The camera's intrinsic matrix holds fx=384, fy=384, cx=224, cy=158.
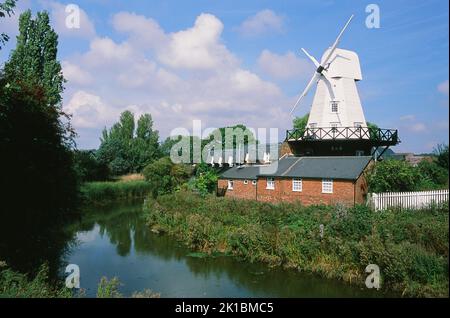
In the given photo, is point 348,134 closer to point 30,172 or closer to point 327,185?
point 327,185

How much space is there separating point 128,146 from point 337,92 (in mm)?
31192

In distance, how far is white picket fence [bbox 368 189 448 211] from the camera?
16.9m

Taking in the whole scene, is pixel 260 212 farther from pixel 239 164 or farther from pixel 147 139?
pixel 147 139

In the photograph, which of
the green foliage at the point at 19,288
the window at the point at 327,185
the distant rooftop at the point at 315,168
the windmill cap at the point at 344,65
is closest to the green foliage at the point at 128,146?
the distant rooftop at the point at 315,168

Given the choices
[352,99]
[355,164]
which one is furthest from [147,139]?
[355,164]

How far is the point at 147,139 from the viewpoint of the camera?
179 ft

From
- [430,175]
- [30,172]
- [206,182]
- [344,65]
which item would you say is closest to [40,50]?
[30,172]

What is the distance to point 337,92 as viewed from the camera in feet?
93.9

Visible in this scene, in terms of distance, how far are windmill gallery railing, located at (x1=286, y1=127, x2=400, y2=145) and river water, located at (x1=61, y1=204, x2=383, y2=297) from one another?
1304cm

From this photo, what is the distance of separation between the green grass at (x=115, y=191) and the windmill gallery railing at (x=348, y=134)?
1971cm

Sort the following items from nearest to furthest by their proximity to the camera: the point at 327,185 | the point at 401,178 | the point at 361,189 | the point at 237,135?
the point at 401,178, the point at 361,189, the point at 327,185, the point at 237,135

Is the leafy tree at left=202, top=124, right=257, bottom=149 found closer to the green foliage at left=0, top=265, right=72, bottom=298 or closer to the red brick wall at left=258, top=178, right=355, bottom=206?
the red brick wall at left=258, top=178, right=355, bottom=206

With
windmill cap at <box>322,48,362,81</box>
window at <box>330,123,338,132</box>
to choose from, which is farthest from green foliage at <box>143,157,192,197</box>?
windmill cap at <box>322,48,362,81</box>

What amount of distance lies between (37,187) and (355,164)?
1632cm
